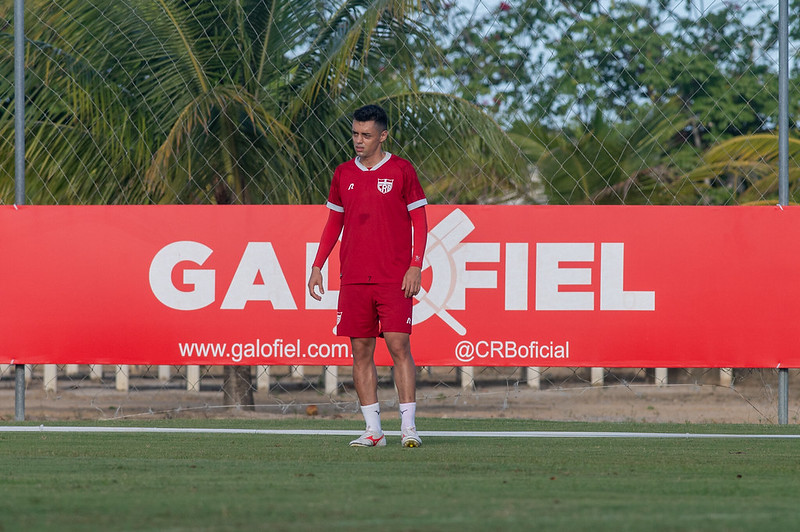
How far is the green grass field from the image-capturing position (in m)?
3.02

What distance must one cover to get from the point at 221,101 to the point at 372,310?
11.9 feet

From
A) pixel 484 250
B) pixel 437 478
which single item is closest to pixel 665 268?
pixel 484 250

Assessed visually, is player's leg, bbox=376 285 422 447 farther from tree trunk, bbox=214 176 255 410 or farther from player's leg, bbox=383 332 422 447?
tree trunk, bbox=214 176 255 410

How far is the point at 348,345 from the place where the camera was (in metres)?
6.94

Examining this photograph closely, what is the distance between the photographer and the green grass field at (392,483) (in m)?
3.02

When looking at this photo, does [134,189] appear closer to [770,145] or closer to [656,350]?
[656,350]

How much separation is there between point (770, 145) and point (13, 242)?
19.4 ft

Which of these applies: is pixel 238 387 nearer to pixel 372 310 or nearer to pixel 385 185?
pixel 372 310

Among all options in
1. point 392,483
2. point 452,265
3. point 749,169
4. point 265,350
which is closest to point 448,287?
point 452,265

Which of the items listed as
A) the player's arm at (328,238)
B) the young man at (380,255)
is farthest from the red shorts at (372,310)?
the player's arm at (328,238)

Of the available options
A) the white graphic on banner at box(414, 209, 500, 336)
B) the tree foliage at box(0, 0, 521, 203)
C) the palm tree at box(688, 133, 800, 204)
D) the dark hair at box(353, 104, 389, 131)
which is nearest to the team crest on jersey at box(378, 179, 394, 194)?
the dark hair at box(353, 104, 389, 131)

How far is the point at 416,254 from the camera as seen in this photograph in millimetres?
5090

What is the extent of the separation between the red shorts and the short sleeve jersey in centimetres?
4

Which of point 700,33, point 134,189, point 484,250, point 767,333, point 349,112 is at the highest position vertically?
point 700,33
